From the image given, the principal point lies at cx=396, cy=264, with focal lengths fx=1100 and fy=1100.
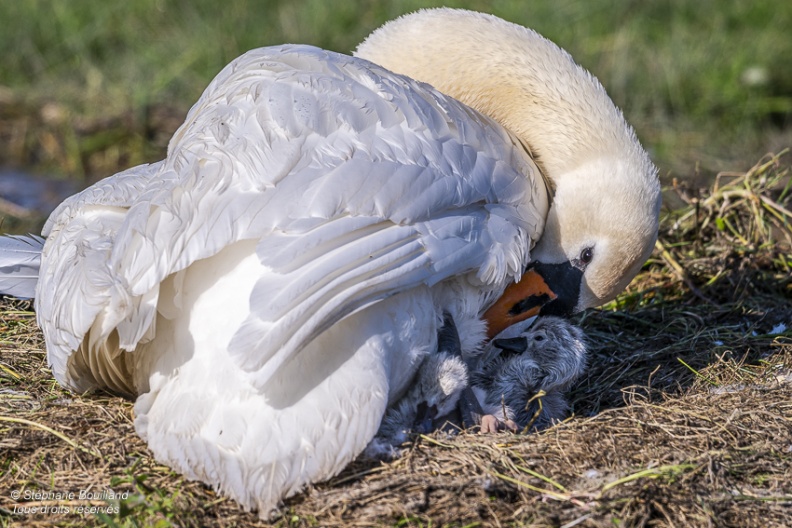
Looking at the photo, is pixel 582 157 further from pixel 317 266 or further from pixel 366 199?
Answer: pixel 317 266

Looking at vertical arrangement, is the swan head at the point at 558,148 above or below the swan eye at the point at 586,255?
above

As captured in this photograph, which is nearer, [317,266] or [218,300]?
[317,266]

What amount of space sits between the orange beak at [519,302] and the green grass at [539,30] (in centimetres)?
409

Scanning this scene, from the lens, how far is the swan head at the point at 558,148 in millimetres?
4340

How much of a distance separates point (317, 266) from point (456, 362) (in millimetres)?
826

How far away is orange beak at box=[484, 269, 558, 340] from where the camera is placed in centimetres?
436

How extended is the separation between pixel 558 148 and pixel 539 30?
496 centimetres

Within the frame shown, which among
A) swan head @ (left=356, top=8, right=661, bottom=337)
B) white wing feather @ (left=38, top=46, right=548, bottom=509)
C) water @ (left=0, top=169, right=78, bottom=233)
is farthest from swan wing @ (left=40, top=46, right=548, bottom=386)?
water @ (left=0, top=169, right=78, bottom=233)

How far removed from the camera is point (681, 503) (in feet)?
11.2

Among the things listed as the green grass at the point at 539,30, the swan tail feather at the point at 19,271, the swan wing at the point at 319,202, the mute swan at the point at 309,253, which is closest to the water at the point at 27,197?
the green grass at the point at 539,30

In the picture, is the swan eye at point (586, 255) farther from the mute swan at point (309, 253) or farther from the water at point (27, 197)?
the water at point (27, 197)

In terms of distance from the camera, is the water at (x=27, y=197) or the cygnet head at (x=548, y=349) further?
the water at (x=27, y=197)

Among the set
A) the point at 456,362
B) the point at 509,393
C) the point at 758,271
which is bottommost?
the point at 758,271

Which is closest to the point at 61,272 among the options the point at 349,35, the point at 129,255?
the point at 129,255
